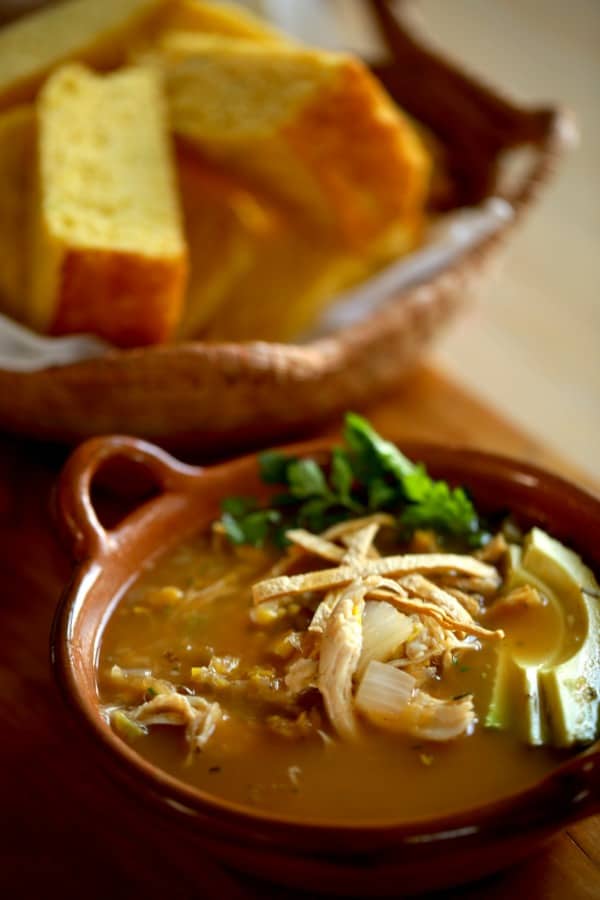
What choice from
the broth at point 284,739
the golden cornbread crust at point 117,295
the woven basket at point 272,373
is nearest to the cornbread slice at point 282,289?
the woven basket at point 272,373

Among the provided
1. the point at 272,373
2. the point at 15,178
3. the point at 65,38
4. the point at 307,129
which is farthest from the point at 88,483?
the point at 65,38

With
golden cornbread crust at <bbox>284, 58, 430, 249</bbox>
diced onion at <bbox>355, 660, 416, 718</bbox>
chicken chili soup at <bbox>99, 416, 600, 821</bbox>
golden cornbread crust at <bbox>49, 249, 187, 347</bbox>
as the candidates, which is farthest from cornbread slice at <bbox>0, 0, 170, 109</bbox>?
diced onion at <bbox>355, 660, 416, 718</bbox>

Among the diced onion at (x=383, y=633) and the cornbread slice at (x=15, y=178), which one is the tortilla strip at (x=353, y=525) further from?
the cornbread slice at (x=15, y=178)

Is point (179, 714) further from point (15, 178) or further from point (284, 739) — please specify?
point (15, 178)

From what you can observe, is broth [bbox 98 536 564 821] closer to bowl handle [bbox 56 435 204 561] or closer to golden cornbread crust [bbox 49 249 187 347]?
bowl handle [bbox 56 435 204 561]

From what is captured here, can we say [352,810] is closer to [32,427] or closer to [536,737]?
[536,737]

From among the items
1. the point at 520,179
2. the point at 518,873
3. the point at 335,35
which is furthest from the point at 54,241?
the point at 335,35

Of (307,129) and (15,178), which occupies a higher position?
(307,129)
